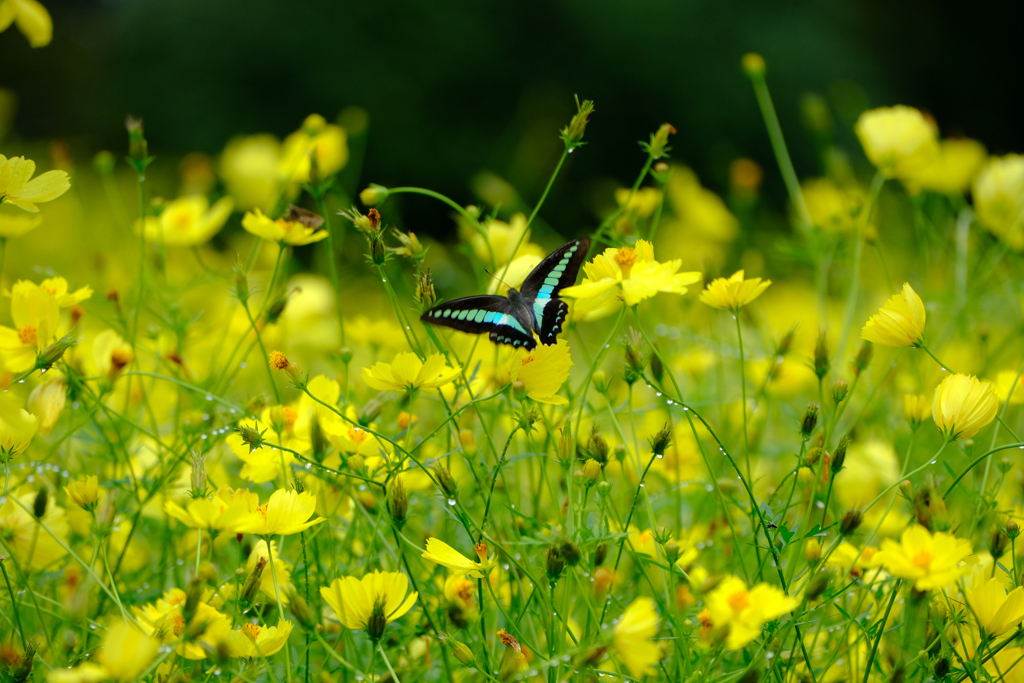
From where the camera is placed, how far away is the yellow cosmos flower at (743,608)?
354mm

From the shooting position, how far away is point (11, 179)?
494 millimetres

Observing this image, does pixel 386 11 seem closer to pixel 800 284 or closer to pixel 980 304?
pixel 800 284

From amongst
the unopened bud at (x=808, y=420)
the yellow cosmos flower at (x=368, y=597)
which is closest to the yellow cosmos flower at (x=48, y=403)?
the yellow cosmos flower at (x=368, y=597)

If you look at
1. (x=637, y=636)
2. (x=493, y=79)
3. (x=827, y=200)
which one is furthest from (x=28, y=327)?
(x=493, y=79)

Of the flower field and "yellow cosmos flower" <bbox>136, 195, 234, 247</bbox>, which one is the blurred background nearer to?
"yellow cosmos flower" <bbox>136, 195, 234, 247</bbox>

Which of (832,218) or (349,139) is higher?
(832,218)

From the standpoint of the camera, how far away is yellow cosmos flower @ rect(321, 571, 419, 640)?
43 centimetres

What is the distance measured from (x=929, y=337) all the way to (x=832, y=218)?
162 millimetres

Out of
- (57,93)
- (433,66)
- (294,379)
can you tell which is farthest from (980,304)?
(57,93)

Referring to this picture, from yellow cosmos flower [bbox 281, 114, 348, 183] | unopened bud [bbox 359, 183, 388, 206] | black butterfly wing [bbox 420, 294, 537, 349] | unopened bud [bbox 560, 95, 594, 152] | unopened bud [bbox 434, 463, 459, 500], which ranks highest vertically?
unopened bud [bbox 560, 95, 594, 152]

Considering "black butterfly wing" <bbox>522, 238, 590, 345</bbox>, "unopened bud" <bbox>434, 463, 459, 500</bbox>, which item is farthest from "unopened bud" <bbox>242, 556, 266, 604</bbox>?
"black butterfly wing" <bbox>522, 238, 590, 345</bbox>

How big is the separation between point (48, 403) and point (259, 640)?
22cm

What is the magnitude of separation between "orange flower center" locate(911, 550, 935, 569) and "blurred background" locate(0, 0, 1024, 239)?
1.93 m

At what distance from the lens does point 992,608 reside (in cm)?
43
